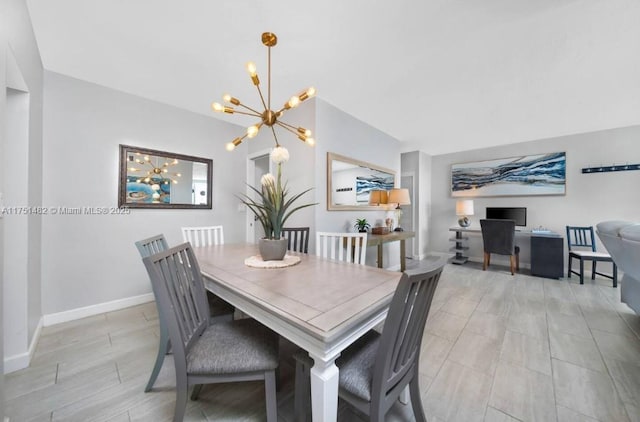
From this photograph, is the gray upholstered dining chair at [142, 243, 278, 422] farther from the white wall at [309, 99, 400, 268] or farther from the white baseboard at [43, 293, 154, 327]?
the white baseboard at [43, 293, 154, 327]

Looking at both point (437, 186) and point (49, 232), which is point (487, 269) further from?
point (49, 232)

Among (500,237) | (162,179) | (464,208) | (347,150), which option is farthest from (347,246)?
(464,208)

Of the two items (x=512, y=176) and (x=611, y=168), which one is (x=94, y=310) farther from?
(x=611, y=168)

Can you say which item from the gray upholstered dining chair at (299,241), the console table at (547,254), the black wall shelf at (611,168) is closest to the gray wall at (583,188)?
the black wall shelf at (611,168)

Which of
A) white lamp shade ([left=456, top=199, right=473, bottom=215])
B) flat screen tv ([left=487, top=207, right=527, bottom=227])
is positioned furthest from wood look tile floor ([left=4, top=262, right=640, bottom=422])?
white lamp shade ([left=456, top=199, right=473, bottom=215])

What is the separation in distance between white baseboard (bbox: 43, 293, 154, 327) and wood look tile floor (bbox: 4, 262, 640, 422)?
0.08 metres

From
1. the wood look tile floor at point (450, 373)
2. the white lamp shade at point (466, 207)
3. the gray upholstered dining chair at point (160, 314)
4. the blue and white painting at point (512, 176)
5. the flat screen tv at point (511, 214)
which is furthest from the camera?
the white lamp shade at point (466, 207)

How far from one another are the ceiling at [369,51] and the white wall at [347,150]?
0.75ft

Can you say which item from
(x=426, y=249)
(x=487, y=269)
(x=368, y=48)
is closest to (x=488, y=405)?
(x=368, y=48)

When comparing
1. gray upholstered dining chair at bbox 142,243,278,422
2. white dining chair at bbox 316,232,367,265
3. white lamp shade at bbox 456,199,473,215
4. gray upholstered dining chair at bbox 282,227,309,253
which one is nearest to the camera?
gray upholstered dining chair at bbox 142,243,278,422

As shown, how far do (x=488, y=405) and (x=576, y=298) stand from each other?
8.91 feet

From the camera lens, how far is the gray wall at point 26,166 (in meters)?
1.32

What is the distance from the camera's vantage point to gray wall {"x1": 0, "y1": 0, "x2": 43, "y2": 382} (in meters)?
1.32

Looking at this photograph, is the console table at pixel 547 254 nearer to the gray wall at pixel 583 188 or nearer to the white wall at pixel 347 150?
the gray wall at pixel 583 188
